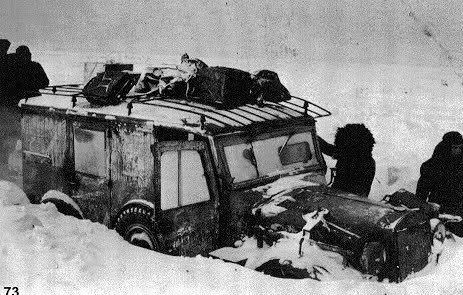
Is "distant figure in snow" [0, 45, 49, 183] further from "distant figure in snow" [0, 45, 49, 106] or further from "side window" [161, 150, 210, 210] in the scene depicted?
"side window" [161, 150, 210, 210]

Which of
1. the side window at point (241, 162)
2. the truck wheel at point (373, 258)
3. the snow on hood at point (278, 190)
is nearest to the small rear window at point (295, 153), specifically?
the snow on hood at point (278, 190)

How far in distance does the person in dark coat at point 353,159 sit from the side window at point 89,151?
10.0 ft

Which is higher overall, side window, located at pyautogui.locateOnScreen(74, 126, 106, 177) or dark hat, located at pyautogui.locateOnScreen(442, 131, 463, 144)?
dark hat, located at pyautogui.locateOnScreen(442, 131, 463, 144)

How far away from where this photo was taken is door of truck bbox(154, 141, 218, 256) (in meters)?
5.71

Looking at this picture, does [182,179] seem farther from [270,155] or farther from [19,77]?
[19,77]

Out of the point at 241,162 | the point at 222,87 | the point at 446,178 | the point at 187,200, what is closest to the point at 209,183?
the point at 187,200

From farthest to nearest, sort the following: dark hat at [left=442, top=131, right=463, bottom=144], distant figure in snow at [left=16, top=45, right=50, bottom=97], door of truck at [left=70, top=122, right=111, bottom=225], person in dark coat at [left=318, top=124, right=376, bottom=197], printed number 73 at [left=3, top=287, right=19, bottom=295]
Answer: distant figure in snow at [left=16, top=45, right=50, bottom=97]
person in dark coat at [left=318, top=124, right=376, bottom=197]
dark hat at [left=442, top=131, right=463, bottom=144]
door of truck at [left=70, top=122, right=111, bottom=225]
printed number 73 at [left=3, top=287, right=19, bottom=295]

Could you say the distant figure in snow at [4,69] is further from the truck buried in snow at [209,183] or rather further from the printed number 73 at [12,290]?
the printed number 73 at [12,290]

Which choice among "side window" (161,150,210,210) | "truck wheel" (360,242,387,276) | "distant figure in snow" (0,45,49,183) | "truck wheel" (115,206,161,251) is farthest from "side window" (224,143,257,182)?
"distant figure in snow" (0,45,49,183)

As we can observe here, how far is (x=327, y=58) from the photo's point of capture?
63.0 feet

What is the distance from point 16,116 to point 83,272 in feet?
21.1

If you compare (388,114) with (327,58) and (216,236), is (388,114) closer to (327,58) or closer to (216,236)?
(327,58)

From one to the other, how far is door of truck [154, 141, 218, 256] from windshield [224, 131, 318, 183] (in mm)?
324

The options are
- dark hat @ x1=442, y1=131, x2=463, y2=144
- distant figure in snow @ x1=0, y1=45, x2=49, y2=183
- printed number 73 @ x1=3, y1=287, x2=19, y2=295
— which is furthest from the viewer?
distant figure in snow @ x1=0, y1=45, x2=49, y2=183
